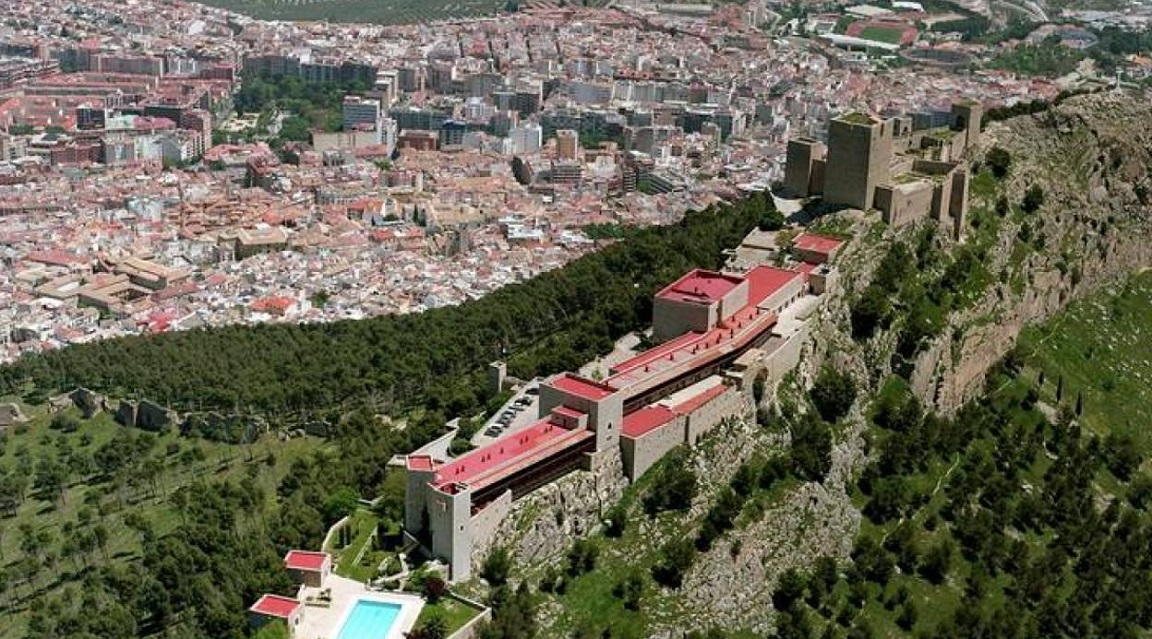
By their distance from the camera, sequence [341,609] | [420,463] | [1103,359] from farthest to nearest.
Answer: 1. [1103,359]
2. [420,463]
3. [341,609]

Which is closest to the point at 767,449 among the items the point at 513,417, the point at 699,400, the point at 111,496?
the point at 699,400

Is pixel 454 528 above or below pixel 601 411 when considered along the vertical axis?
below

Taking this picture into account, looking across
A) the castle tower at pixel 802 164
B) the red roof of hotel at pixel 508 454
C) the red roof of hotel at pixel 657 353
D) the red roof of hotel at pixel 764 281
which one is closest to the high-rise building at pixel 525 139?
the castle tower at pixel 802 164

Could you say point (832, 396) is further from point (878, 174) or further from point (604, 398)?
point (878, 174)

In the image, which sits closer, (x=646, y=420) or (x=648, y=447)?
(x=648, y=447)

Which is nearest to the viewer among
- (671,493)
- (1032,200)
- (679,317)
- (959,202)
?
(671,493)

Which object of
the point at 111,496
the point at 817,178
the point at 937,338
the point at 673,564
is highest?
the point at 817,178

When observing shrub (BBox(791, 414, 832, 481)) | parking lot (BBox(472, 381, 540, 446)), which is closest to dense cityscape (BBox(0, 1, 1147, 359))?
parking lot (BBox(472, 381, 540, 446))

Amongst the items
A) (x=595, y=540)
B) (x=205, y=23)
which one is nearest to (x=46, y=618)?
(x=595, y=540)
